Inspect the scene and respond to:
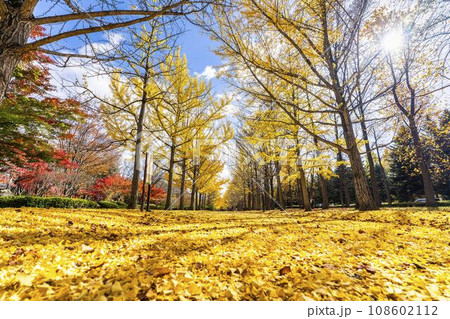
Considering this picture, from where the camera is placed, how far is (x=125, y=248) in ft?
6.97

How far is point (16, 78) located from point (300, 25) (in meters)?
9.69

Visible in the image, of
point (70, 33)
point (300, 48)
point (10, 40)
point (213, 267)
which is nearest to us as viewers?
point (213, 267)

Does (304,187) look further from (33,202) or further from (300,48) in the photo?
(33,202)

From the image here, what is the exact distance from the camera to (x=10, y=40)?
232 cm

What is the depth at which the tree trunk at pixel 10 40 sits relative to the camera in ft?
7.48

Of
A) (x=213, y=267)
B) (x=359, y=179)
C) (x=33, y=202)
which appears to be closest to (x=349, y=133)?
(x=359, y=179)

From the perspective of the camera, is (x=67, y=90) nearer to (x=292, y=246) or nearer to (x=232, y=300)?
(x=232, y=300)

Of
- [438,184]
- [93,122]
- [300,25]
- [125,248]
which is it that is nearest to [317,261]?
[125,248]

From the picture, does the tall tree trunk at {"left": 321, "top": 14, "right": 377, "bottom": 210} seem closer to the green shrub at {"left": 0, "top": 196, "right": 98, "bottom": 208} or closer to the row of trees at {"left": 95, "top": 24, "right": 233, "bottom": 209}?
the row of trees at {"left": 95, "top": 24, "right": 233, "bottom": 209}

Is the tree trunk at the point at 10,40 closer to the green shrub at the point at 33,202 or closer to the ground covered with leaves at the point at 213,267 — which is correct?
the ground covered with leaves at the point at 213,267

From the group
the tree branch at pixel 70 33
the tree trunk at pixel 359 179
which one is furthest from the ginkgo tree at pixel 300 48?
the tree branch at pixel 70 33

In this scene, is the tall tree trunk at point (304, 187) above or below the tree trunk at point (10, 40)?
below

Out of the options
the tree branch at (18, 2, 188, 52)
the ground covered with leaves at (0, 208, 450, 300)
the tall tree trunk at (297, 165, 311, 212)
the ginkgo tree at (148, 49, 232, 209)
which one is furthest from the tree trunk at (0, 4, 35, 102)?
the tall tree trunk at (297, 165, 311, 212)
